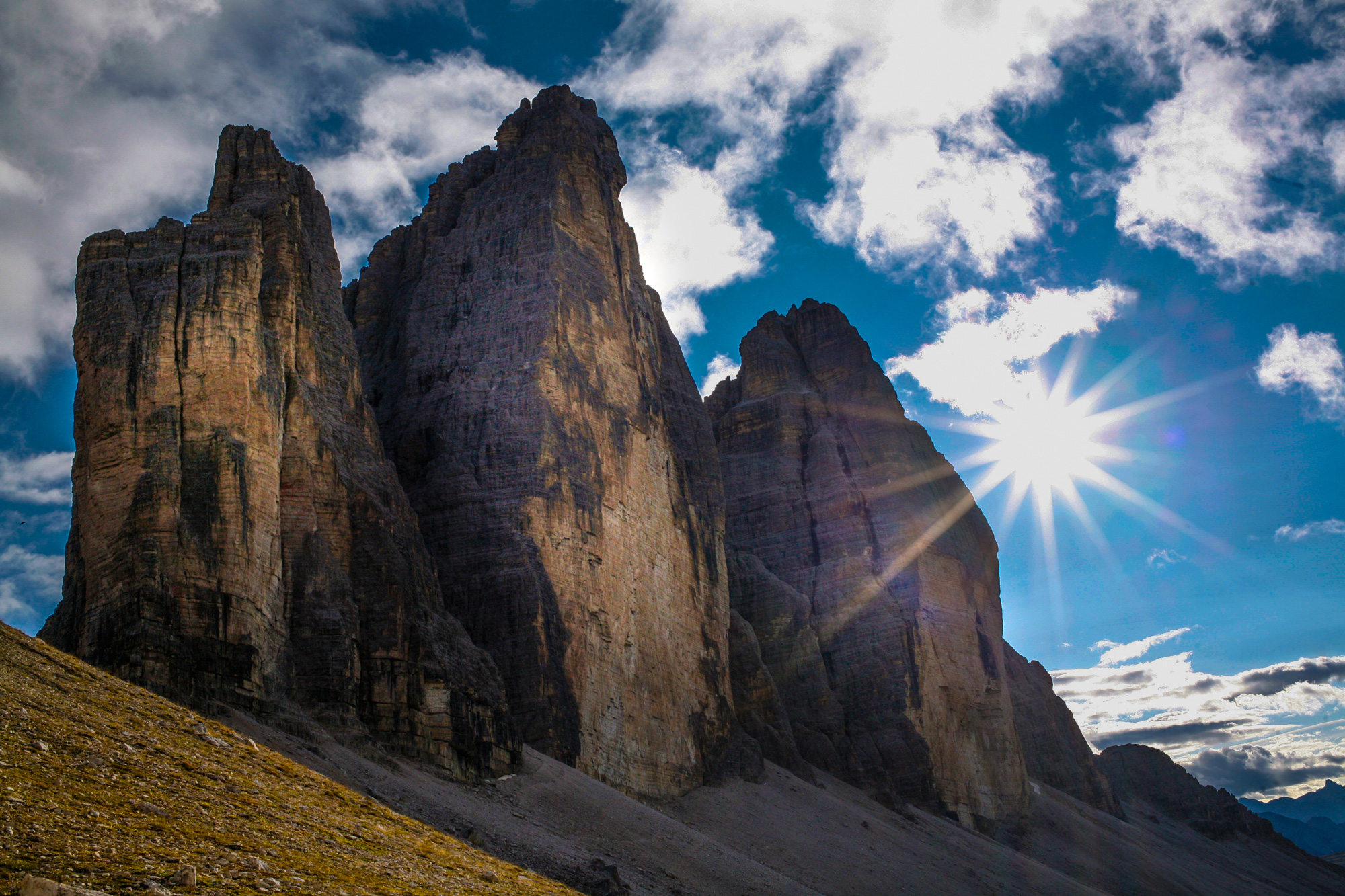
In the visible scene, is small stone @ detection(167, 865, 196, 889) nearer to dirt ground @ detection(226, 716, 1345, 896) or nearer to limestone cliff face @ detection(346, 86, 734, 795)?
dirt ground @ detection(226, 716, 1345, 896)

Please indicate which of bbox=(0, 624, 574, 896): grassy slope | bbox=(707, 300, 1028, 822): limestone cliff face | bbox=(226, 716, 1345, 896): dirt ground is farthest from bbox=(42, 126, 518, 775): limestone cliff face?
bbox=(707, 300, 1028, 822): limestone cliff face

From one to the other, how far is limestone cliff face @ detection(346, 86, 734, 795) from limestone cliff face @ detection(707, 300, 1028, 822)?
1403 cm

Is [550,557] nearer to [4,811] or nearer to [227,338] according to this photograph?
[227,338]

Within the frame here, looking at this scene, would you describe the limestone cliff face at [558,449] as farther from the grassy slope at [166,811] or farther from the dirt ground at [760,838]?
the grassy slope at [166,811]

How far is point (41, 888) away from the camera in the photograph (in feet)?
38.7

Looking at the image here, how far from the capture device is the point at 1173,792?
134m

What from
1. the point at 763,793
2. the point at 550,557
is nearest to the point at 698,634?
the point at 763,793

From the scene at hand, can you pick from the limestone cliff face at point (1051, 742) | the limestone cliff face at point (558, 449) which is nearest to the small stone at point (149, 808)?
→ the limestone cliff face at point (558, 449)

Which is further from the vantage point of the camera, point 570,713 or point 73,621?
point 570,713

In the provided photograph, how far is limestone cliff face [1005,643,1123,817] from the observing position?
108 m

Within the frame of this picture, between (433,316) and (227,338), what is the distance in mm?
24255

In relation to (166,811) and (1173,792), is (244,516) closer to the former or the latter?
(166,811)

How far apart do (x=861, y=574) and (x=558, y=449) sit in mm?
37091

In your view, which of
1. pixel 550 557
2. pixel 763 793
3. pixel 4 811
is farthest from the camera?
pixel 763 793
